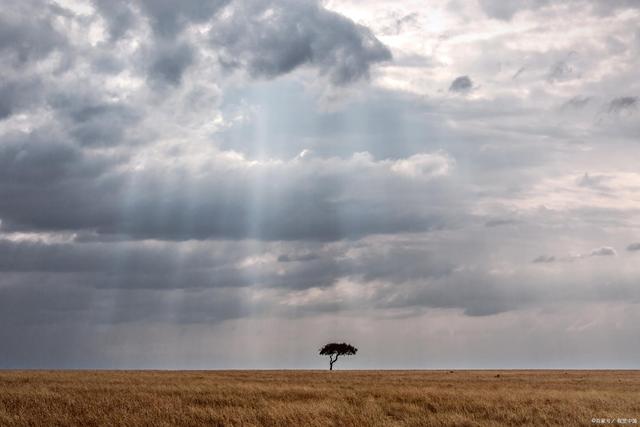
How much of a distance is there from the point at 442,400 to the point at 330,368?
99.3m

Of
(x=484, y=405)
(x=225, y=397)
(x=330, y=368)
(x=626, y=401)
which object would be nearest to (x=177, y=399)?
(x=225, y=397)

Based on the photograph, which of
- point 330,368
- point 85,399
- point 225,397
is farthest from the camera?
point 330,368

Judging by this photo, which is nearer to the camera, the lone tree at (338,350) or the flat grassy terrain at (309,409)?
the flat grassy terrain at (309,409)

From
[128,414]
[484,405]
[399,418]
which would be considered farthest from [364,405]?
[128,414]

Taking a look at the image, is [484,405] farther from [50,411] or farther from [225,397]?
[50,411]

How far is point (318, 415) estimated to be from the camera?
25078 millimetres

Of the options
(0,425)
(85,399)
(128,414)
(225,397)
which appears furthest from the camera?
(225,397)

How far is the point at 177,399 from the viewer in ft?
101

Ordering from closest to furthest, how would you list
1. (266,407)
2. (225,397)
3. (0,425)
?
(0,425), (266,407), (225,397)

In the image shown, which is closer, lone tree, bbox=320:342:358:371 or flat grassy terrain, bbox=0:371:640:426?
flat grassy terrain, bbox=0:371:640:426

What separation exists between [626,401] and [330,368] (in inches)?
3893

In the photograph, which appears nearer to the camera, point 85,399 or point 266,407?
point 266,407

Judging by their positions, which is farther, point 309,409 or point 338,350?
point 338,350

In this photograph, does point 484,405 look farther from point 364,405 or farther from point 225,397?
point 225,397
